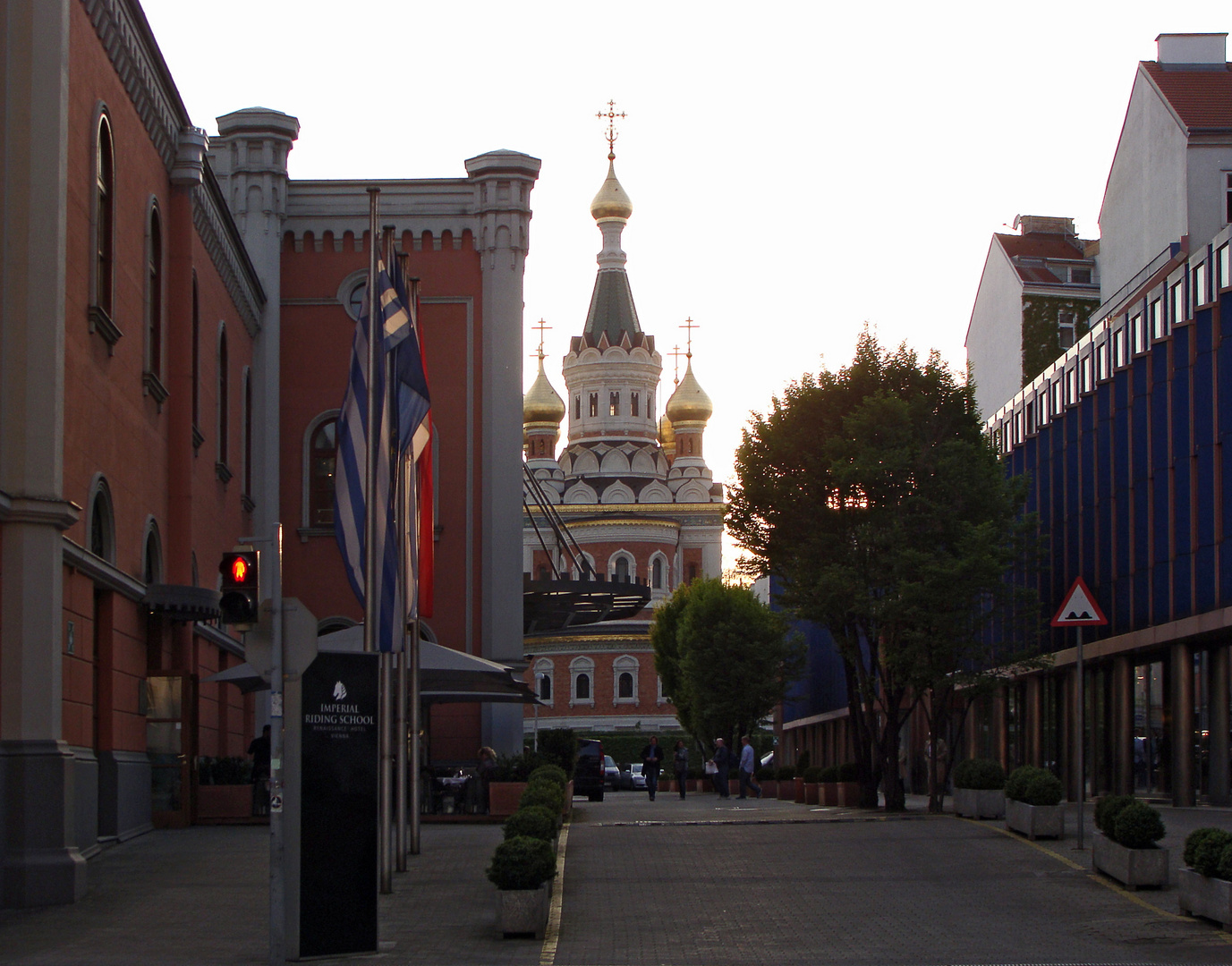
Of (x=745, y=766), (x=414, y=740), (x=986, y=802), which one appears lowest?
(x=745, y=766)

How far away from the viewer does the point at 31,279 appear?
Result: 51.4 feet

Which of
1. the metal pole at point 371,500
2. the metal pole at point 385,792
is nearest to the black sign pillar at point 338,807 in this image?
the metal pole at point 371,500

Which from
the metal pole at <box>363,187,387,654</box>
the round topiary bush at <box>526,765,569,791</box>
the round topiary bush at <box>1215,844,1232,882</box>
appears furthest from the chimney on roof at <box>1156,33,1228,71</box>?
the round topiary bush at <box>1215,844,1232,882</box>

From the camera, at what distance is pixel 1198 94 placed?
40.5 meters

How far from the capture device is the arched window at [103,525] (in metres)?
18.9

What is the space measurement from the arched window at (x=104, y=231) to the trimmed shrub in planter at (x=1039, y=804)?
11424 mm

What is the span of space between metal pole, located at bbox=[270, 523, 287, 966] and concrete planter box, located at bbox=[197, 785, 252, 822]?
12.0m

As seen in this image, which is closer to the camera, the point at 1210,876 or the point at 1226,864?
the point at 1226,864

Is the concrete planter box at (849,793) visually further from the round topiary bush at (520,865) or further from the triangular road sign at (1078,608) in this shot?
the round topiary bush at (520,865)

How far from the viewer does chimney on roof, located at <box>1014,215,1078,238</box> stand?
210 feet

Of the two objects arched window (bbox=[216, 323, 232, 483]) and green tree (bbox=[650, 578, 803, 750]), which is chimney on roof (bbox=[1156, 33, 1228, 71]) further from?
arched window (bbox=[216, 323, 232, 483])

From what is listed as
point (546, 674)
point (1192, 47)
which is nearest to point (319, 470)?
point (1192, 47)

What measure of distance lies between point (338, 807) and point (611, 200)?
95.6 m

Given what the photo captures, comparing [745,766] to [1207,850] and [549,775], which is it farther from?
[1207,850]
